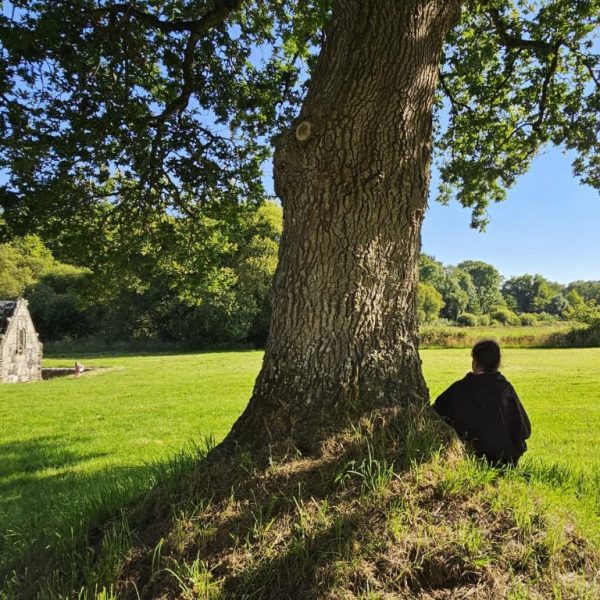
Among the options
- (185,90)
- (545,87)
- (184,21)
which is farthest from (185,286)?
(545,87)

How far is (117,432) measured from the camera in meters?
9.23

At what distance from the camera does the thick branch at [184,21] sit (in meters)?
6.68

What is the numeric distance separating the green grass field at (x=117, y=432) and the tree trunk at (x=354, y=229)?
1736mm

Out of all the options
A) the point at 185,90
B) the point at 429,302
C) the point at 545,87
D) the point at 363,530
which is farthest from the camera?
the point at 429,302

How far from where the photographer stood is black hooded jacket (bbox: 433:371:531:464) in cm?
372

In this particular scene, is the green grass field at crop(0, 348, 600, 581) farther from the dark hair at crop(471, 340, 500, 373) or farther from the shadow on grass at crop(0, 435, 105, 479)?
the dark hair at crop(471, 340, 500, 373)

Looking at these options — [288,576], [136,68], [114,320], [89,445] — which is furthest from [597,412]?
[114,320]

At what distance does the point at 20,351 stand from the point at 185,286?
65.8 feet

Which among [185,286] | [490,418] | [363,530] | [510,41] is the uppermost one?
[510,41]

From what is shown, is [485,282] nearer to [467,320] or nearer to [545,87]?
[467,320]

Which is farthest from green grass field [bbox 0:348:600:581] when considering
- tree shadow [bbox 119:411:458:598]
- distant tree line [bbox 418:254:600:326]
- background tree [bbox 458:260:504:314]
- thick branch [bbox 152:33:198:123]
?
background tree [bbox 458:260:504:314]

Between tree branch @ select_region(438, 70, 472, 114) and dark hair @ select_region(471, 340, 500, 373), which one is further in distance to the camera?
tree branch @ select_region(438, 70, 472, 114)

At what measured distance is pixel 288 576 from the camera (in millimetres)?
2494

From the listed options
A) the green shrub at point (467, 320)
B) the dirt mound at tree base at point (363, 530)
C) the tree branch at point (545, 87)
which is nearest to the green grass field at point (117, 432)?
the dirt mound at tree base at point (363, 530)
